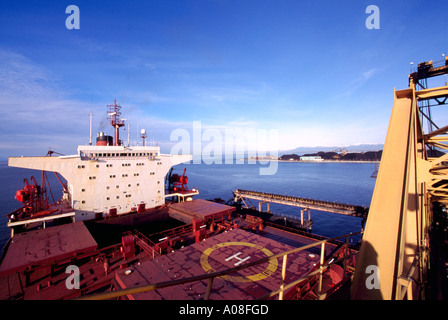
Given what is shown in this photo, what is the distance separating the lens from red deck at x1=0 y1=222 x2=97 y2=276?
445 inches

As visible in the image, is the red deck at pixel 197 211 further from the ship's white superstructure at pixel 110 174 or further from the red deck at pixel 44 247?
the red deck at pixel 44 247

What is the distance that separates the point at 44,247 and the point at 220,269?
11921 mm

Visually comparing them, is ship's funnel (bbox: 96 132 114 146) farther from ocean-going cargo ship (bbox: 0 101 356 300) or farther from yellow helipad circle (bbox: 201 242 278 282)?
yellow helipad circle (bbox: 201 242 278 282)

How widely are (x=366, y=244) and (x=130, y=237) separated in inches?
636

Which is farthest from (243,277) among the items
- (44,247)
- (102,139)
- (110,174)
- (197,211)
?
(102,139)

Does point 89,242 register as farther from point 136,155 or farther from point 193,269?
point 136,155

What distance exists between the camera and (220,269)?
385 inches

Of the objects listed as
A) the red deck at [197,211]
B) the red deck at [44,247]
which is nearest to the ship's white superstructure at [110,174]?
the red deck at [197,211]

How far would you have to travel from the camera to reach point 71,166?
19.5 m

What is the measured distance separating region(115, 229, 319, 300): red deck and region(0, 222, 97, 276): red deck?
17.8 ft

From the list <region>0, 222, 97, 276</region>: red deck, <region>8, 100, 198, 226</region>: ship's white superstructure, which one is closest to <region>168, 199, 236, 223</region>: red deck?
<region>8, 100, 198, 226</region>: ship's white superstructure

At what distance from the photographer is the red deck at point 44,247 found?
11.3 meters

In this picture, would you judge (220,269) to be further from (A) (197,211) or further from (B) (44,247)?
(B) (44,247)
